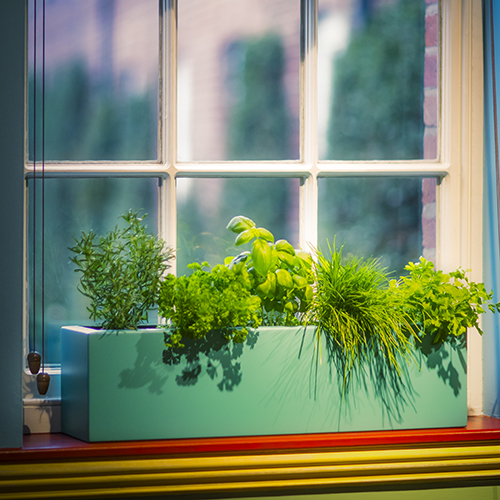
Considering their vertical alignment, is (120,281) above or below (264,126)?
below

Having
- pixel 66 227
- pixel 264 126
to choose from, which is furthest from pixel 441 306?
pixel 66 227

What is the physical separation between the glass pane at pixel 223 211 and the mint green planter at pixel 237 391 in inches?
12.4

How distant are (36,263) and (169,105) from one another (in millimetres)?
504

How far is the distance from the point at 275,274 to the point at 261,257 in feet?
0.17

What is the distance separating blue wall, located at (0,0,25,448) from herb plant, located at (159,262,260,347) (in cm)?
29

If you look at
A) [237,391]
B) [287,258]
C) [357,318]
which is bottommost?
[237,391]

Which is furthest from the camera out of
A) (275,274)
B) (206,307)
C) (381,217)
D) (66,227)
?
(381,217)

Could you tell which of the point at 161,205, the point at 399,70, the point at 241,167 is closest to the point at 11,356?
the point at 161,205

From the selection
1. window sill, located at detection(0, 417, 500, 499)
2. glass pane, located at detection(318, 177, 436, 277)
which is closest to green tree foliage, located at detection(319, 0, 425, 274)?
glass pane, located at detection(318, 177, 436, 277)

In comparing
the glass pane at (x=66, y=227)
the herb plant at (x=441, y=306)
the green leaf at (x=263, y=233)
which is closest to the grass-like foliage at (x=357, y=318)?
the herb plant at (x=441, y=306)

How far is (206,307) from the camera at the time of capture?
1125 millimetres

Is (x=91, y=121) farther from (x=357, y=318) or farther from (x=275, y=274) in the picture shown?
(x=357, y=318)

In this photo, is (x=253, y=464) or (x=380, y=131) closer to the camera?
(x=253, y=464)

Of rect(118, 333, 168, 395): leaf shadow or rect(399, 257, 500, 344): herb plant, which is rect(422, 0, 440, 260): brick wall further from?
rect(118, 333, 168, 395): leaf shadow
